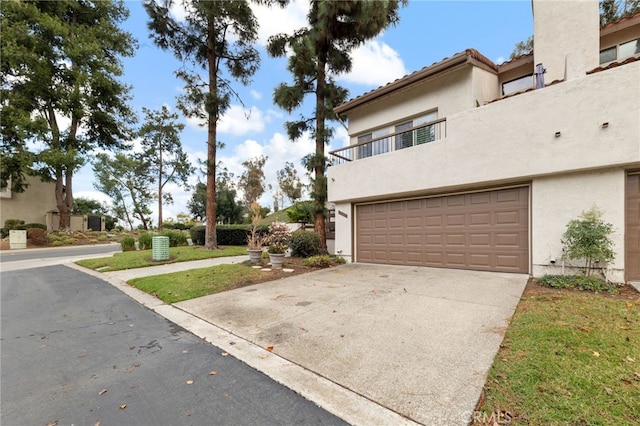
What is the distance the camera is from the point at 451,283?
6422 millimetres

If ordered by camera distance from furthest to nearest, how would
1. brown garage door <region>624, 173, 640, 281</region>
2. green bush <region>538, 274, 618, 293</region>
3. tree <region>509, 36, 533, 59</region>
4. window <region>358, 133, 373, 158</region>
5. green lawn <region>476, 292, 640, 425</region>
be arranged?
tree <region>509, 36, 533, 59</region> → window <region>358, 133, 373, 158</region> → brown garage door <region>624, 173, 640, 281</region> → green bush <region>538, 274, 618, 293</region> → green lawn <region>476, 292, 640, 425</region>

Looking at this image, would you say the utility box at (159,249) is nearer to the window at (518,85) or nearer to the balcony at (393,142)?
the balcony at (393,142)

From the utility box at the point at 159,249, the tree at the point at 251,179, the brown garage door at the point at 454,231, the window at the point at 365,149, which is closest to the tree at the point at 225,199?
the tree at the point at 251,179

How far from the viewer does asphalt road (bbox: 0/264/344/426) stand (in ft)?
7.71

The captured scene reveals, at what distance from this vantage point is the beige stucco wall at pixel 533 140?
568 centimetres

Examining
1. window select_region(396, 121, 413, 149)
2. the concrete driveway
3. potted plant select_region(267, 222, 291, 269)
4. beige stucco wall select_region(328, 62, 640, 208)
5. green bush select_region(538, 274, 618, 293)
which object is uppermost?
window select_region(396, 121, 413, 149)

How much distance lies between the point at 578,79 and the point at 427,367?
727cm

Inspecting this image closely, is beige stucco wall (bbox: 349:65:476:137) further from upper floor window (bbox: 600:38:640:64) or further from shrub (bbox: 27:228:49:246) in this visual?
shrub (bbox: 27:228:49:246)

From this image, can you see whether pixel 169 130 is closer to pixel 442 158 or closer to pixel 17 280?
pixel 17 280

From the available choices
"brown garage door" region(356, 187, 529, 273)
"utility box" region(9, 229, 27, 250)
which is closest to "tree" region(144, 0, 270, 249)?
"brown garage door" region(356, 187, 529, 273)

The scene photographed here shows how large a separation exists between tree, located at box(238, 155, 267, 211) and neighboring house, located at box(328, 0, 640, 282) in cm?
2385

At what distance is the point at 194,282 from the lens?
23.4 ft

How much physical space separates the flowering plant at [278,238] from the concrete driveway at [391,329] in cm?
212

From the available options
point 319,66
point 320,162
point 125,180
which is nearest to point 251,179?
point 125,180
